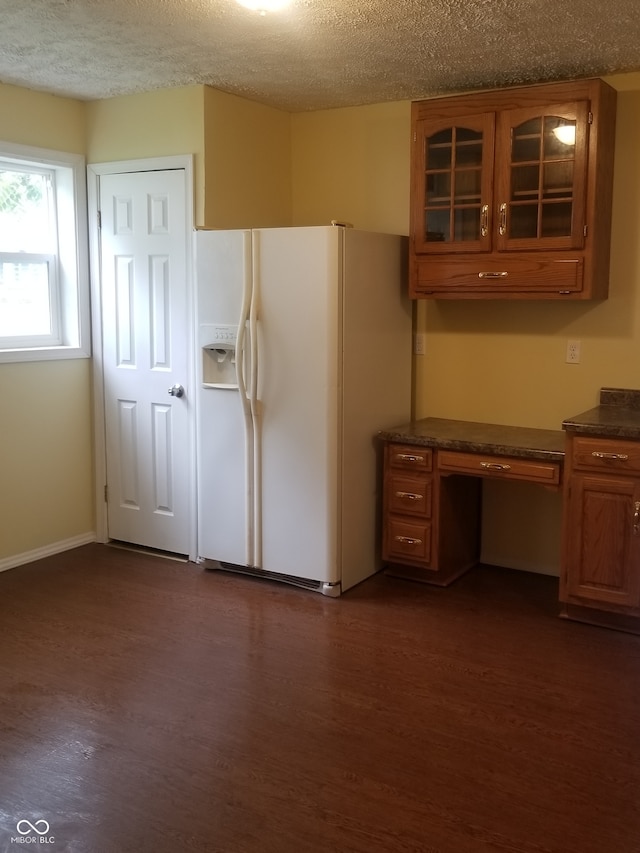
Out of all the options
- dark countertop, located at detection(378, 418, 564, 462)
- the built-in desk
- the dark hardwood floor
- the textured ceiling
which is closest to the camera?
the dark hardwood floor

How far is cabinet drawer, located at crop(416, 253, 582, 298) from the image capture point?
3.64m

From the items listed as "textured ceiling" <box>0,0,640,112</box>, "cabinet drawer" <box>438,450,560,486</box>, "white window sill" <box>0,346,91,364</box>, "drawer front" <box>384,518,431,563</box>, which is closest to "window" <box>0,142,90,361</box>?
"white window sill" <box>0,346,91,364</box>

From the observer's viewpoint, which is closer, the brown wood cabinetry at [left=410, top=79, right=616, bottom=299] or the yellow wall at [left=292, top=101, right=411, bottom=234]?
the brown wood cabinetry at [left=410, top=79, right=616, bottom=299]

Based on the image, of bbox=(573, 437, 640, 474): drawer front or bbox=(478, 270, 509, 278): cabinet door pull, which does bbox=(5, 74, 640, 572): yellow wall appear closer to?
bbox=(478, 270, 509, 278): cabinet door pull

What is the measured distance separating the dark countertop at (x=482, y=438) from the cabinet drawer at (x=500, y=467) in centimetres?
3

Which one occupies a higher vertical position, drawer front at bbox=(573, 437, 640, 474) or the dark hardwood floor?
drawer front at bbox=(573, 437, 640, 474)

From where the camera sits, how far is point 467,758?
2598mm

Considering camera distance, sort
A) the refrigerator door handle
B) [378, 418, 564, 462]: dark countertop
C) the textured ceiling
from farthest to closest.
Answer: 1. the refrigerator door handle
2. [378, 418, 564, 462]: dark countertop
3. the textured ceiling

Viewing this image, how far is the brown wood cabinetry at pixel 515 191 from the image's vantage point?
356 centimetres

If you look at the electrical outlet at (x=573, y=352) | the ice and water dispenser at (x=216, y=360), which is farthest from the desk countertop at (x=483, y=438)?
the ice and water dispenser at (x=216, y=360)

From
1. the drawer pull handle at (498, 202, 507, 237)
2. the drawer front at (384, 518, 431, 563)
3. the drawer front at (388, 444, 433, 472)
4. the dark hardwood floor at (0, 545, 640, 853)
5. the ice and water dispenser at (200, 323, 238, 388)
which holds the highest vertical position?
the drawer pull handle at (498, 202, 507, 237)

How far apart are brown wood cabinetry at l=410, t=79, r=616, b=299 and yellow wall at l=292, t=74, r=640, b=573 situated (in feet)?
0.38

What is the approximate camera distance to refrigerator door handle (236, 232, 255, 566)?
12.8 ft

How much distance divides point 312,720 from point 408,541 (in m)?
1.38
